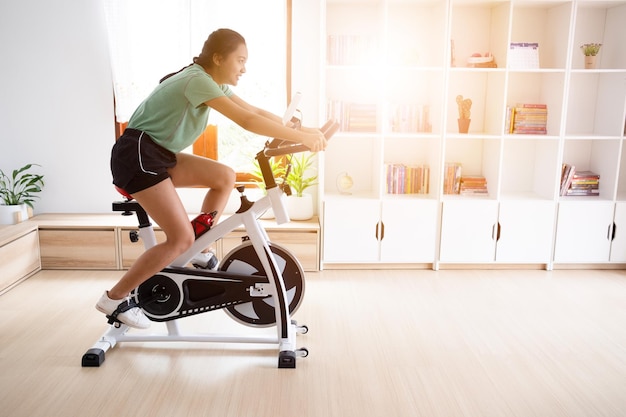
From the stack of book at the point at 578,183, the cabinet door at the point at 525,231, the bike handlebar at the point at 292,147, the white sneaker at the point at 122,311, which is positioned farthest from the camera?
the stack of book at the point at 578,183

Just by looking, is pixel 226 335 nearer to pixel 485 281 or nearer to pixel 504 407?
pixel 504 407

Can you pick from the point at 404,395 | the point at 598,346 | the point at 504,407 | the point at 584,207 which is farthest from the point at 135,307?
the point at 584,207

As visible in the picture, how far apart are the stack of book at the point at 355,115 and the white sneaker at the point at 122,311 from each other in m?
2.04

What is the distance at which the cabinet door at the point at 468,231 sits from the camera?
13.1ft

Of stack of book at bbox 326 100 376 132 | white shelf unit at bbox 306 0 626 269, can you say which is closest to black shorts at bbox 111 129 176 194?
white shelf unit at bbox 306 0 626 269

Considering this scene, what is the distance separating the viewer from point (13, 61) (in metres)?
4.13

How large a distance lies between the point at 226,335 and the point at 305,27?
241cm

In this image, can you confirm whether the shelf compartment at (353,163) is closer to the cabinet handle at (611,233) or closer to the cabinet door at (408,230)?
the cabinet door at (408,230)

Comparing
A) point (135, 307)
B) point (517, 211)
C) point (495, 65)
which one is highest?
point (495, 65)

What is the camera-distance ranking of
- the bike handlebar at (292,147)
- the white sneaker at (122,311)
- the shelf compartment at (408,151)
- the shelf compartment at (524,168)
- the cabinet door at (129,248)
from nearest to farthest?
the bike handlebar at (292,147) < the white sneaker at (122,311) < the cabinet door at (129,248) < the shelf compartment at (524,168) < the shelf compartment at (408,151)

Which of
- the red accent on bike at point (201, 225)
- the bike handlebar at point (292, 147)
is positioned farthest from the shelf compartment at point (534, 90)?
the red accent on bike at point (201, 225)

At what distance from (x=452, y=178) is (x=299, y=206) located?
1.16 m

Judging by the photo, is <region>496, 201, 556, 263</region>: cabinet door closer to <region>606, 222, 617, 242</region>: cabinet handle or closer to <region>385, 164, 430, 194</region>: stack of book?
<region>606, 222, 617, 242</region>: cabinet handle

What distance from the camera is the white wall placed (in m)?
4.09
